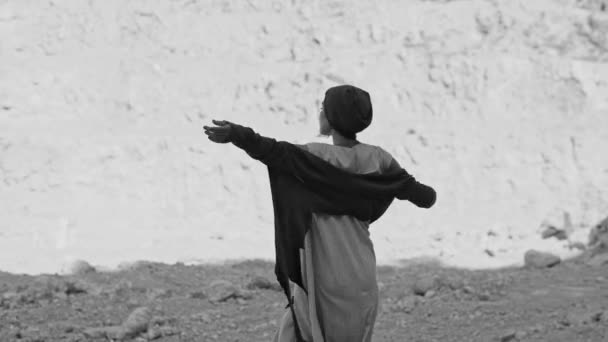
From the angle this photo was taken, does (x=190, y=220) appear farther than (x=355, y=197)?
Yes

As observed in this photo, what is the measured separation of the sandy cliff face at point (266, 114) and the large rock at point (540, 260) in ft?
6.24

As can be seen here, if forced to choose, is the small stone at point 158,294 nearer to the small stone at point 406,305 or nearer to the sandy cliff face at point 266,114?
the small stone at point 406,305

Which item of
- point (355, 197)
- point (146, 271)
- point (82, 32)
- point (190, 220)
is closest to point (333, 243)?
point (355, 197)

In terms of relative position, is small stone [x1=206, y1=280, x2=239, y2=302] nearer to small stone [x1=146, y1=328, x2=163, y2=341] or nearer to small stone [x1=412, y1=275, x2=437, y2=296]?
small stone [x1=146, y1=328, x2=163, y2=341]

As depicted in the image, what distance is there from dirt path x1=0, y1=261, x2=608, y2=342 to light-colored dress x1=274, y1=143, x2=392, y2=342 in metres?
3.39

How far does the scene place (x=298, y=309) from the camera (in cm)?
277

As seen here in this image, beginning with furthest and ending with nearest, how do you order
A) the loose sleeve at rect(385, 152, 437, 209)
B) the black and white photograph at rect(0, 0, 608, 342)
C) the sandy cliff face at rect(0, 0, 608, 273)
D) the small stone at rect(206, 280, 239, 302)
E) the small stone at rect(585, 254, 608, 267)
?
1. the sandy cliff face at rect(0, 0, 608, 273)
2. the black and white photograph at rect(0, 0, 608, 342)
3. the small stone at rect(585, 254, 608, 267)
4. the small stone at rect(206, 280, 239, 302)
5. the loose sleeve at rect(385, 152, 437, 209)

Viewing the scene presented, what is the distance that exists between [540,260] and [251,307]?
15.5 feet

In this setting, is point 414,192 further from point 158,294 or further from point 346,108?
point 158,294

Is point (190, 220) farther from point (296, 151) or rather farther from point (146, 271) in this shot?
point (296, 151)

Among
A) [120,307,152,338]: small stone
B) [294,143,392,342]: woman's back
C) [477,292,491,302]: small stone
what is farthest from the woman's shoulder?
[477,292,491,302]: small stone

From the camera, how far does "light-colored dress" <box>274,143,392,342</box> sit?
107 inches

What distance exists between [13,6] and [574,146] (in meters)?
11.6

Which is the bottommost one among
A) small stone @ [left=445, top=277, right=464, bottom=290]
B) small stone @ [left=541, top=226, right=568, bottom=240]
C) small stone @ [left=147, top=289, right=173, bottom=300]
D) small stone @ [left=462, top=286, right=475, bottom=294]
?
small stone @ [left=541, top=226, right=568, bottom=240]
